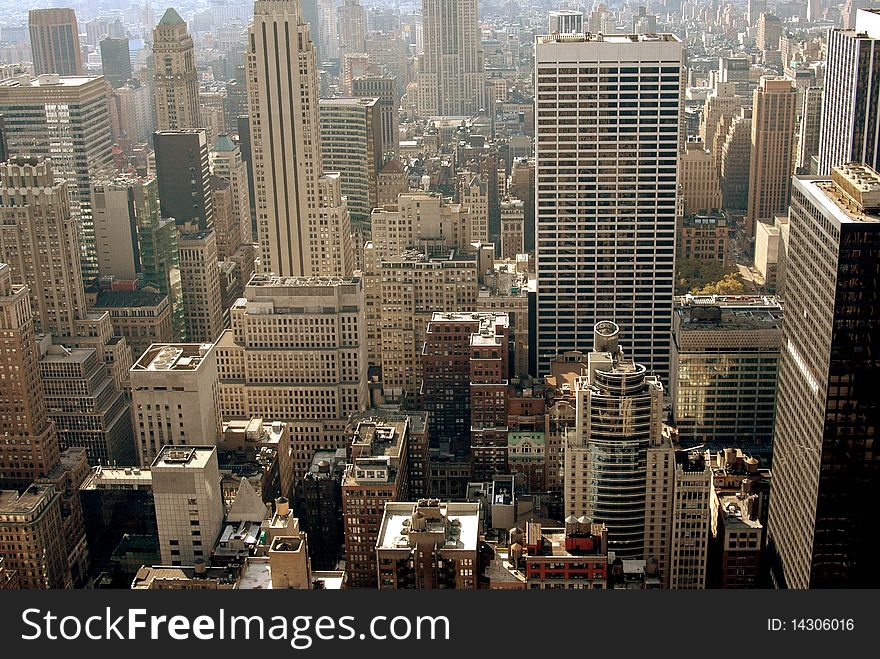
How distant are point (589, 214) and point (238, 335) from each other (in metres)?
17.2

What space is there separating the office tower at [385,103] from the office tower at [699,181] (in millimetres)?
22698

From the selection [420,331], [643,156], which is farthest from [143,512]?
[643,156]

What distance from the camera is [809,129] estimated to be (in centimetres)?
8069

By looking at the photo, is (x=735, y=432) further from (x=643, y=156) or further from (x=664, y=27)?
(x=664, y=27)

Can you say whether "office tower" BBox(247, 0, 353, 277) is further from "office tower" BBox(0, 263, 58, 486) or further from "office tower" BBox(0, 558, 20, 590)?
"office tower" BBox(0, 558, 20, 590)

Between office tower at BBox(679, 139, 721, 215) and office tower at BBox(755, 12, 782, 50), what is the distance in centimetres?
4798

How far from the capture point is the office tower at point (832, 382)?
29953 millimetres

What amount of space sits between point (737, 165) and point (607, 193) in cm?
3881

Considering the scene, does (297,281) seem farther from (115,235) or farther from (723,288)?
(723,288)

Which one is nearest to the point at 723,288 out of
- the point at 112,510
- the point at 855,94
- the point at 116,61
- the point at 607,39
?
the point at 855,94

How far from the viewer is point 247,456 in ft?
141

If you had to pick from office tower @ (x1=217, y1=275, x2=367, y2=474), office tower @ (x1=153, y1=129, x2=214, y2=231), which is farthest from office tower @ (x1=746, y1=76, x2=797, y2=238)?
office tower @ (x1=217, y1=275, x2=367, y2=474)

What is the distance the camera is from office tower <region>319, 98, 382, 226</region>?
2995 inches

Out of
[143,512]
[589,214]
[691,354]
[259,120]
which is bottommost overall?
[143,512]
